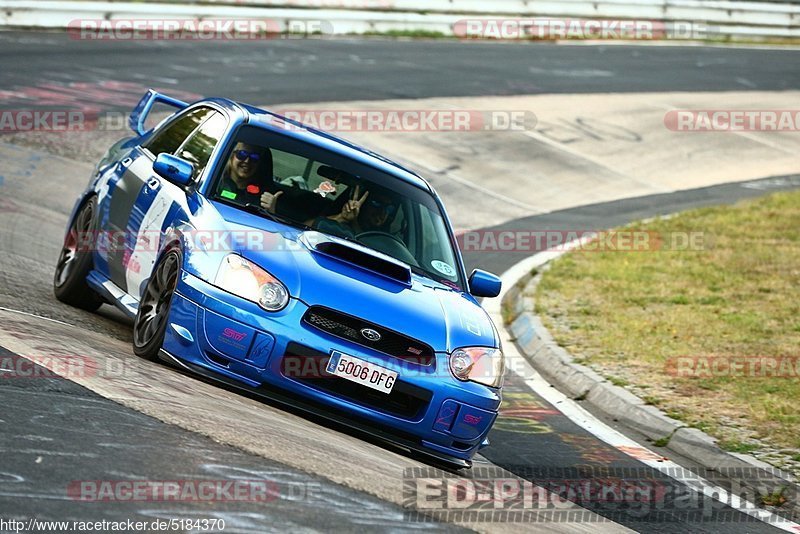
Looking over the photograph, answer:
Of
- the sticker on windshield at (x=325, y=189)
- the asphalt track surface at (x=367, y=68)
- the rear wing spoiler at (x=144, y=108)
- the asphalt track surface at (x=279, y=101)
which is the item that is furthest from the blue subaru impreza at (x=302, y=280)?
the asphalt track surface at (x=367, y=68)

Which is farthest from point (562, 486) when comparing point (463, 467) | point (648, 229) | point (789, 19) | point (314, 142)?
point (789, 19)

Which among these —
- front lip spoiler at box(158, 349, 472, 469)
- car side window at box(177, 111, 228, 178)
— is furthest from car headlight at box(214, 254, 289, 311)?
car side window at box(177, 111, 228, 178)

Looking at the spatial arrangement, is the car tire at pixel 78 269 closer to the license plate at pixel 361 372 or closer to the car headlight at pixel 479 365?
the license plate at pixel 361 372

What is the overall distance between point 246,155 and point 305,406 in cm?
192

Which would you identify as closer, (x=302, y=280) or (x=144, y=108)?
(x=302, y=280)

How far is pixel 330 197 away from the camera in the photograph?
25.5ft

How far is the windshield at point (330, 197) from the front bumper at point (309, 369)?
106 centimetres

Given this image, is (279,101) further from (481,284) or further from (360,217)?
(360,217)

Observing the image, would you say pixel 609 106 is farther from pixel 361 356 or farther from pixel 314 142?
pixel 361 356

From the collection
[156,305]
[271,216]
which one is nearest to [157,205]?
[271,216]

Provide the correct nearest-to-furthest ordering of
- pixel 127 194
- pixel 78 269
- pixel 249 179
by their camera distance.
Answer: pixel 249 179 < pixel 127 194 < pixel 78 269

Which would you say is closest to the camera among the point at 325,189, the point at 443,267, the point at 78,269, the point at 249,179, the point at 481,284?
the point at 249,179

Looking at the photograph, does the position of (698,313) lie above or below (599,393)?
above

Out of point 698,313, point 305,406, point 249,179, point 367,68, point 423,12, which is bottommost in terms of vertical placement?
point 305,406
